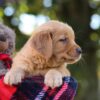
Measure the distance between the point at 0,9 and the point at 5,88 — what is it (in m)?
11.2

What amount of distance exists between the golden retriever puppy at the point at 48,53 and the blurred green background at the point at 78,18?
9830mm

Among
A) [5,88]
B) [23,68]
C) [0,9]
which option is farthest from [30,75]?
[0,9]

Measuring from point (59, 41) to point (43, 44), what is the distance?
15 centimetres

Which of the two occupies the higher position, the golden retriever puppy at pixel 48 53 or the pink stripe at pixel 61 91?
the golden retriever puppy at pixel 48 53

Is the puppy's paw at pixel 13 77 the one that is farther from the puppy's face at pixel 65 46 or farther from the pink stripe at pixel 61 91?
the puppy's face at pixel 65 46

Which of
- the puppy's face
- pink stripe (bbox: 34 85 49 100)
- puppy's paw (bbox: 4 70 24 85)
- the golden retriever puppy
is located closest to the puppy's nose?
the golden retriever puppy

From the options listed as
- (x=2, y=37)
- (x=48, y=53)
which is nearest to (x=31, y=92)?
(x=48, y=53)

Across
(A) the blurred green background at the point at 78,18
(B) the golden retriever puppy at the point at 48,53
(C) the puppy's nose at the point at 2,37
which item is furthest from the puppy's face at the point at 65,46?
(A) the blurred green background at the point at 78,18

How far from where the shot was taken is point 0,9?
1484 centimetres

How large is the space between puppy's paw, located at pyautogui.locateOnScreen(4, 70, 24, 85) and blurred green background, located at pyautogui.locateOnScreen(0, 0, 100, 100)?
402 inches

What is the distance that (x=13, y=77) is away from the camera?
3891 millimetres

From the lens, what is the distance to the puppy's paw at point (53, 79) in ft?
12.6

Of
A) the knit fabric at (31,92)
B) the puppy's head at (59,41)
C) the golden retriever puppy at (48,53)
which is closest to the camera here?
the knit fabric at (31,92)

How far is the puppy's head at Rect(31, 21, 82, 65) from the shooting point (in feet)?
14.0
